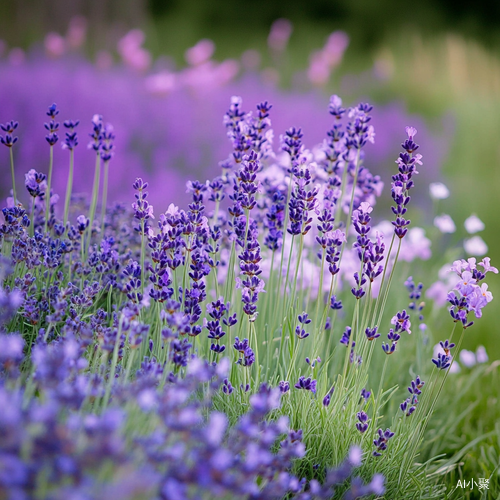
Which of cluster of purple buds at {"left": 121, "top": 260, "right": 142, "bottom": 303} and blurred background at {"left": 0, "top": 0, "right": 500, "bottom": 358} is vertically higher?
blurred background at {"left": 0, "top": 0, "right": 500, "bottom": 358}

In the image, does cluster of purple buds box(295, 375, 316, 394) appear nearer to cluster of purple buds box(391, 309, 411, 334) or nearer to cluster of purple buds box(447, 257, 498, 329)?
cluster of purple buds box(391, 309, 411, 334)

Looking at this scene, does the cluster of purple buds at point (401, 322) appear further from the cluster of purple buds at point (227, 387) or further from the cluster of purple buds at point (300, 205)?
the cluster of purple buds at point (227, 387)

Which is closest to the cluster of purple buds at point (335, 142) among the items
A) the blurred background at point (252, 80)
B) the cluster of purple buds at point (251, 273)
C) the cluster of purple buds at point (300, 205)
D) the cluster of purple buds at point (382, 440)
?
the cluster of purple buds at point (300, 205)

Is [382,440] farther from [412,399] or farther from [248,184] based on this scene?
[248,184]

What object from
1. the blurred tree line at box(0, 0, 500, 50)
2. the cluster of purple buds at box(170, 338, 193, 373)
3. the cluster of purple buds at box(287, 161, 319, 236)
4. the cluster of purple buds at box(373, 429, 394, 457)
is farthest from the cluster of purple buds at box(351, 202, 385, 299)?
the blurred tree line at box(0, 0, 500, 50)

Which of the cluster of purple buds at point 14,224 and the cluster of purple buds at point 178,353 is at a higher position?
the cluster of purple buds at point 14,224

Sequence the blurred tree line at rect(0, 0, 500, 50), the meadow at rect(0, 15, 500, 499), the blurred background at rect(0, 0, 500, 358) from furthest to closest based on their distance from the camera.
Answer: the blurred tree line at rect(0, 0, 500, 50) → the blurred background at rect(0, 0, 500, 358) → the meadow at rect(0, 15, 500, 499)

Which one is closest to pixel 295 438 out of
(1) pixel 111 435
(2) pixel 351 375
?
(2) pixel 351 375

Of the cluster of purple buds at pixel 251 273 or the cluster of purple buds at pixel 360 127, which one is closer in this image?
the cluster of purple buds at pixel 251 273
